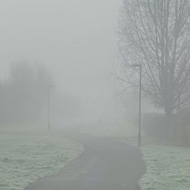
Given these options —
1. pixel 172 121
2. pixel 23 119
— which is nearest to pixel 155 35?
pixel 172 121

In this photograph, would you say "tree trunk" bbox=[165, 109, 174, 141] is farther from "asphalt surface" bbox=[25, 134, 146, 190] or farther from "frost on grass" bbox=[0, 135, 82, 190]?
"asphalt surface" bbox=[25, 134, 146, 190]

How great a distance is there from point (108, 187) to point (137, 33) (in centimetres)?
2530

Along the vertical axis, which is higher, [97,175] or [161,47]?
[161,47]

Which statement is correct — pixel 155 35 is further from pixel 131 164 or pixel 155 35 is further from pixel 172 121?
pixel 131 164

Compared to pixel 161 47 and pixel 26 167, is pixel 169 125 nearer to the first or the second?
pixel 161 47

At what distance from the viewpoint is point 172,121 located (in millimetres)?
34406

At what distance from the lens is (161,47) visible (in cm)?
3403

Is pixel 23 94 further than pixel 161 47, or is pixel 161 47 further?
pixel 23 94

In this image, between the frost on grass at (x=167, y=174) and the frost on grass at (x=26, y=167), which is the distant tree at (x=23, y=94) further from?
the frost on grass at (x=167, y=174)

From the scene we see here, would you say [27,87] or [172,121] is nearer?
[172,121]

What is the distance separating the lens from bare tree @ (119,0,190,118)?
33406 millimetres

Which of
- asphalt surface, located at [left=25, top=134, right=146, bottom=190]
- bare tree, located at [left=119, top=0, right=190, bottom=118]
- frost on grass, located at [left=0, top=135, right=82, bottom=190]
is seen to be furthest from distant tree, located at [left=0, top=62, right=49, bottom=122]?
asphalt surface, located at [left=25, top=134, right=146, bottom=190]

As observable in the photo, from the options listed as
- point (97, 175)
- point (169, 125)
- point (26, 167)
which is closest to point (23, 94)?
point (169, 125)

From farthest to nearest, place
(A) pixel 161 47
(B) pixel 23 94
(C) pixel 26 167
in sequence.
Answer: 1. (B) pixel 23 94
2. (A) pixel 161 47
3. (C) pixel 26 167
